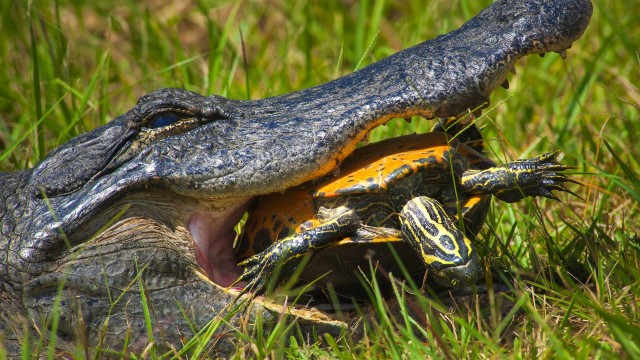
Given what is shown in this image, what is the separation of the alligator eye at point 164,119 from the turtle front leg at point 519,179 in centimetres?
114

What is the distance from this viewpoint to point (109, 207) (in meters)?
3.18

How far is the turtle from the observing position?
308 centimetres

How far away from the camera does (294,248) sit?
309 centimetres

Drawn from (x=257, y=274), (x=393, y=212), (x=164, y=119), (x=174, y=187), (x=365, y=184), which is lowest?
(x=257, y=274)

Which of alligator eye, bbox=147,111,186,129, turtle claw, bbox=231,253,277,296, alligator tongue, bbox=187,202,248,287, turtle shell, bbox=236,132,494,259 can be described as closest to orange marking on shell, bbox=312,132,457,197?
turtle shell, bbox=236,132,494,259

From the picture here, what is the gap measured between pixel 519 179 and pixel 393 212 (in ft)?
1.63

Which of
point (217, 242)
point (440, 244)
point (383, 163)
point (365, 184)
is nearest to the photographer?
point (440, 244)

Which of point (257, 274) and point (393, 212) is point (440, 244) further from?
point (257, 274)

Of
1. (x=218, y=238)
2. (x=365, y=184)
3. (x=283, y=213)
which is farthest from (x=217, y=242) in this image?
(x=365, y=184)

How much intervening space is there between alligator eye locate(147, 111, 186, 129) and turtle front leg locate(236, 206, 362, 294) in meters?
0.61

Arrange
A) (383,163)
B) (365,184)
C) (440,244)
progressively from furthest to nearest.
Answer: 1. (383,163)
2. (365,184)
3. (440,244)

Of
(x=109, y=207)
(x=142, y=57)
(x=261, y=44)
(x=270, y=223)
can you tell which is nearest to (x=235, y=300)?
(x=270, y=223)

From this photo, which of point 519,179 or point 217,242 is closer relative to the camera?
point 519,179

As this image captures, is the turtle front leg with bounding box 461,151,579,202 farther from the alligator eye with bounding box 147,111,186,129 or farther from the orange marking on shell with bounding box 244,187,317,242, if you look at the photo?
the alligator eye with bounding box 147,111,186,129
